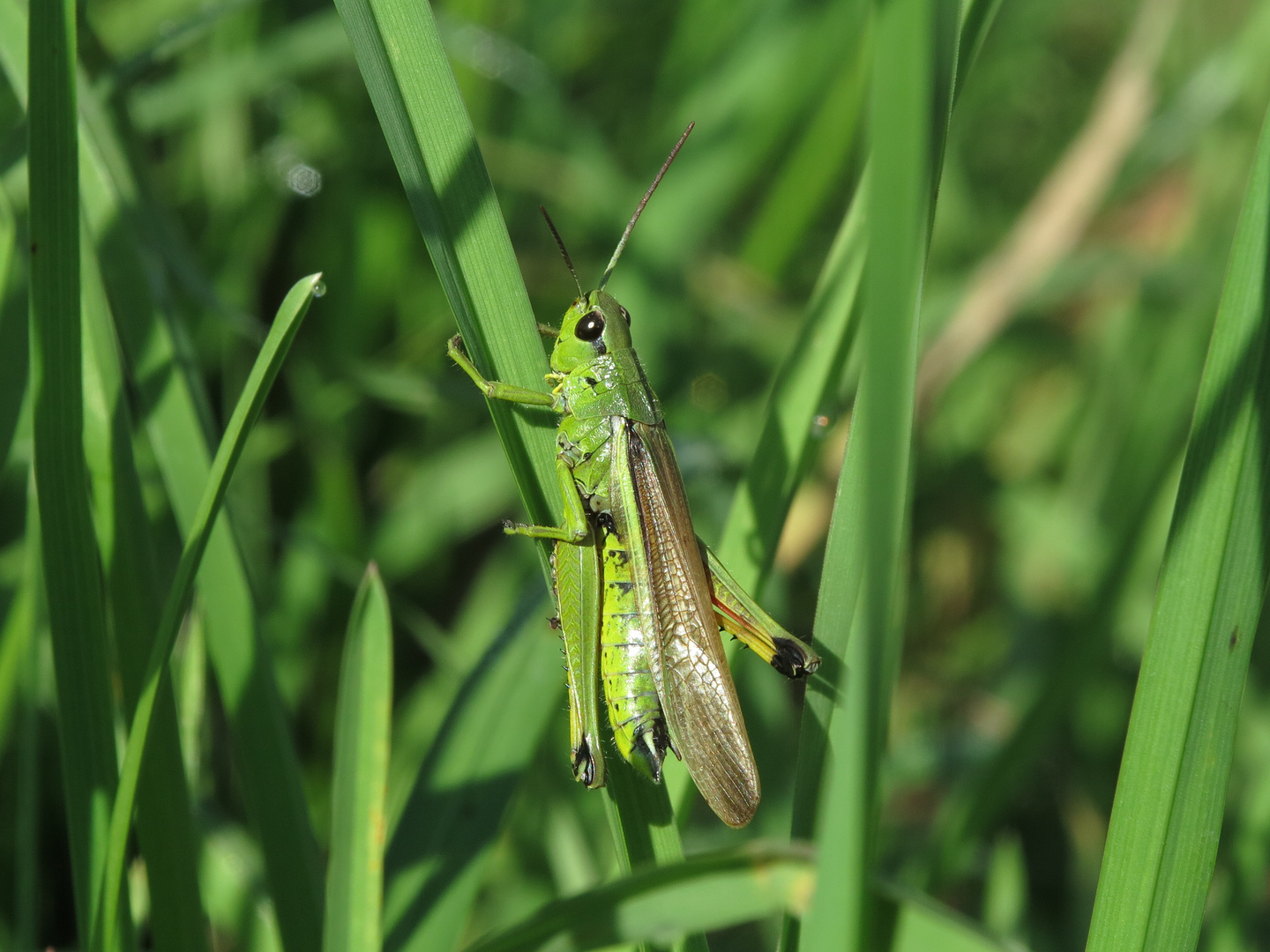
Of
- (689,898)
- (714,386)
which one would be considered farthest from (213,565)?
(714,386)

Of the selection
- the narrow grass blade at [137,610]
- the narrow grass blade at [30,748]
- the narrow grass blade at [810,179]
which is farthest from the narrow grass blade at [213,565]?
the narrow grass blade at [810,179]

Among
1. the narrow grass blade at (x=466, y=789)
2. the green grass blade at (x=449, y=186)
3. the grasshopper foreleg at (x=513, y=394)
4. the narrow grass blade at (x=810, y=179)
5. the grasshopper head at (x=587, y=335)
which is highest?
the narrow grass blade at (x=810, y=179)

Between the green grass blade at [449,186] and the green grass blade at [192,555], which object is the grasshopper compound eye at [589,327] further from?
the green grass blade at [192,555]

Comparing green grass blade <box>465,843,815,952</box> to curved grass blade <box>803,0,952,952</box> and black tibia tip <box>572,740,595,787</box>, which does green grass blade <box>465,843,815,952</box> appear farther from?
black tibia tip <box>572,740,595,787</box>

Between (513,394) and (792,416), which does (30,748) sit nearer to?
(513,394)

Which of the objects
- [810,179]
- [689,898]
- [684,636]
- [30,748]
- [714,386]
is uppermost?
[810,179]

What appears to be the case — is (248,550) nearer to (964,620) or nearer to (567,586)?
(567,586)
